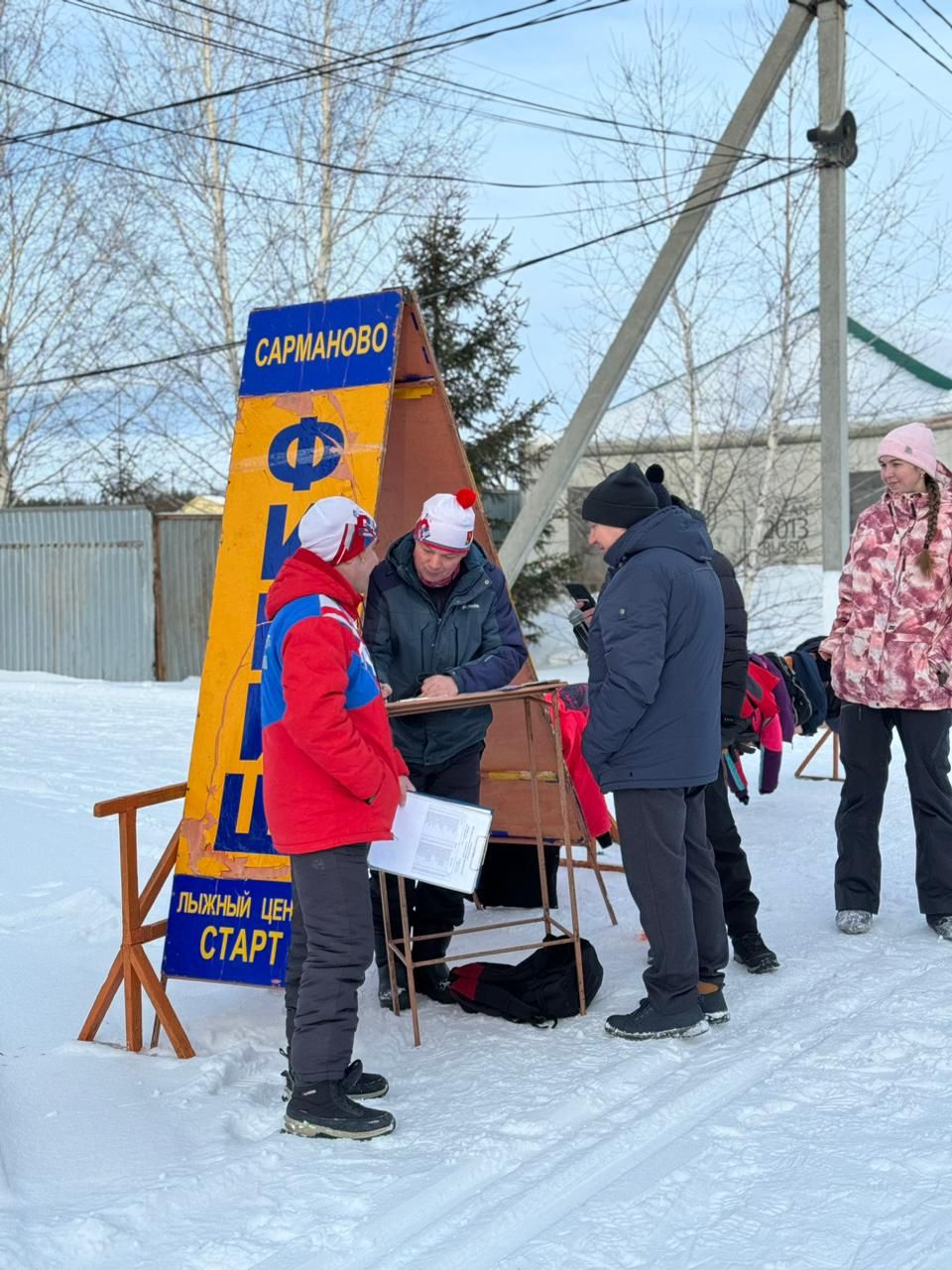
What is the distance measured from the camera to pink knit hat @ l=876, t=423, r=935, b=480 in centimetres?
512

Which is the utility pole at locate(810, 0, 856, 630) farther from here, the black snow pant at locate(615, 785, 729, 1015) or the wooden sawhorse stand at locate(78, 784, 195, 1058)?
the wooden sawhorse stand at locate(78, 784, 195, 1058)

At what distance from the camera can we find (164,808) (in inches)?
292

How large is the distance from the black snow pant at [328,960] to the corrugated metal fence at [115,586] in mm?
12789

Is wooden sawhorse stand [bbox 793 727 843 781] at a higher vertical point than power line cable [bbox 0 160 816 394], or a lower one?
lower

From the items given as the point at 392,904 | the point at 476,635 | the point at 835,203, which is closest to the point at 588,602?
the point at 476,635

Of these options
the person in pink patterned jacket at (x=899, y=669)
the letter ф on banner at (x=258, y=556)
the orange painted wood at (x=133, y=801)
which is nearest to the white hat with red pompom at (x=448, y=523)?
the letter ф on banner at (x=258, y=556)

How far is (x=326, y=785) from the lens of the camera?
139 inches

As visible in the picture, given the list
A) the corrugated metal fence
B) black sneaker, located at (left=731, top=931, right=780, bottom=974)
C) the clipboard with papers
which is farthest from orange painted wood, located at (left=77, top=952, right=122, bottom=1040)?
the corrugated metal fence

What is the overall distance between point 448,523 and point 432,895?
4.64 ft

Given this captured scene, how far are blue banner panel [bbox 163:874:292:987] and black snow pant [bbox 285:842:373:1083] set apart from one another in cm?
68

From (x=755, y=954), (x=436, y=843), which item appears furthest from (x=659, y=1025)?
(x=436, y=843)

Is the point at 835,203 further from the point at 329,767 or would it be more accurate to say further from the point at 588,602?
the point at 329,767

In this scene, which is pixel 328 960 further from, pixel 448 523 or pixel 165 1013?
pixel 448 523

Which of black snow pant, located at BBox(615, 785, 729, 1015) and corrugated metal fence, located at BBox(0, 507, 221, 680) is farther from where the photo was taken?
corrugated metal fence, located at BBox(0, 507, 221, 680)
